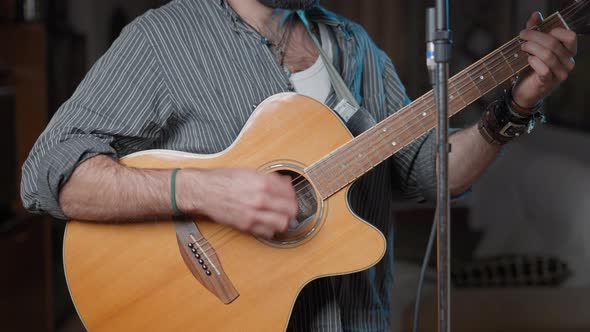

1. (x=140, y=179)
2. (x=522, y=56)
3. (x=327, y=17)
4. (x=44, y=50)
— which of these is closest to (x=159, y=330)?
(x=140, y=179)

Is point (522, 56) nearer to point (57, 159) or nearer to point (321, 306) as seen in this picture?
point (321, 306)

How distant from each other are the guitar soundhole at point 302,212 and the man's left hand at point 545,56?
435 millimetres

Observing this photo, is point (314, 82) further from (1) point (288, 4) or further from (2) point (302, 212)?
(2) point (302, 212)

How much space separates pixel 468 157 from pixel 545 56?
0.25 meters

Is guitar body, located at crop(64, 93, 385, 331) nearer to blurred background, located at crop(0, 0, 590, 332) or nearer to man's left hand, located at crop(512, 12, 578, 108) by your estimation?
man's left hand, located at crop(512, 12, 578, 108)

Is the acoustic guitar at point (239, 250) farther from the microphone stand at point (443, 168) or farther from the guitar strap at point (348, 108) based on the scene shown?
the microphone stand at point (443, 168)

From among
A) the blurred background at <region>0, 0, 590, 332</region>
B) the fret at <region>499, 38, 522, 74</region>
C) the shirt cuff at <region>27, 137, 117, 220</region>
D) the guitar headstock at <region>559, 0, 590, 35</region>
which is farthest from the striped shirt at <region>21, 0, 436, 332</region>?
the blurred background at <region>0, 0, 590, 332</region>

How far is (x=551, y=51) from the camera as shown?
126cm

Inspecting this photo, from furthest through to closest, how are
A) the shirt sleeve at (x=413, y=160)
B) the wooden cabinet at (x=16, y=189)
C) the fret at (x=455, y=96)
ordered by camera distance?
the wooden cabinet at (x=16, y=189)
the shirt sleeve at (x=413, y=160)
the fret at (x=455, y=96)

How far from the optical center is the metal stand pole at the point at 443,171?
997mm

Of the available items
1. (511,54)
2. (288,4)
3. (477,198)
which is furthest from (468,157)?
(477,198)

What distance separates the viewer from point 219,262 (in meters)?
1.22

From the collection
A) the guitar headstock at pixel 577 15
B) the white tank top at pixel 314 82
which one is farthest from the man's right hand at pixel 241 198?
the guitar headstock at pixel 577 15

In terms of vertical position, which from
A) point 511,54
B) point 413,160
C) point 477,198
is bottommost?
point 477,198
